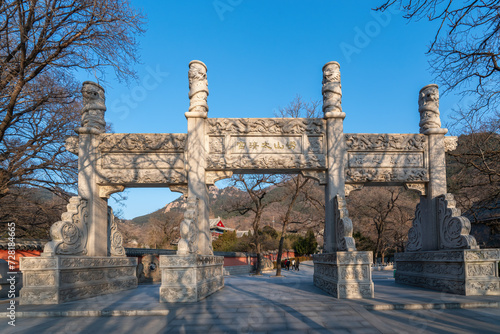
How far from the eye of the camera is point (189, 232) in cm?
775

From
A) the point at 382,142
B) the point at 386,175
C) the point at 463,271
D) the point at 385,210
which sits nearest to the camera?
the point at 463,271

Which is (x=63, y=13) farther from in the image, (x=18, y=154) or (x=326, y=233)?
(x=326, y=233)

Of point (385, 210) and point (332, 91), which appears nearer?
point (332, 91)

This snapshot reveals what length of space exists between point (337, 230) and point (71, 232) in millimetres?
6251

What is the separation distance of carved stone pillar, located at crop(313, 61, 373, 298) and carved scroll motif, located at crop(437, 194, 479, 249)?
2231 millimetres

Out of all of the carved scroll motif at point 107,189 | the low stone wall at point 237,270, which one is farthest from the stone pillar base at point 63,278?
the low stone wall at point 237,270

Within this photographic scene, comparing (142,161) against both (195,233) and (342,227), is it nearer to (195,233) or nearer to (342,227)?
(195,233)

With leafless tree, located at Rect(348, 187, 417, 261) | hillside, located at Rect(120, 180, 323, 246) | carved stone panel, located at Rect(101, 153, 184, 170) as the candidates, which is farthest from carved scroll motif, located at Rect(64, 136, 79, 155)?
leafless tree, located at Rect(348, 187, 417, 261)

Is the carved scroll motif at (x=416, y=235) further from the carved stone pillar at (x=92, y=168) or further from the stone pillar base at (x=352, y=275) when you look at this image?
the carved stone pillar at (x=92, y=168)

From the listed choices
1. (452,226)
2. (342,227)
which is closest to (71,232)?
(342,227)

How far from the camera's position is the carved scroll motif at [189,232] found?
7.52 m

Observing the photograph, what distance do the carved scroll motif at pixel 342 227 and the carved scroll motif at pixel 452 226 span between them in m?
2.47

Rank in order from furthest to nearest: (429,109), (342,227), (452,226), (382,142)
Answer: (429,109) → (382,142) → (452,226) → (342,227)

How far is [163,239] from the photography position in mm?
31250
